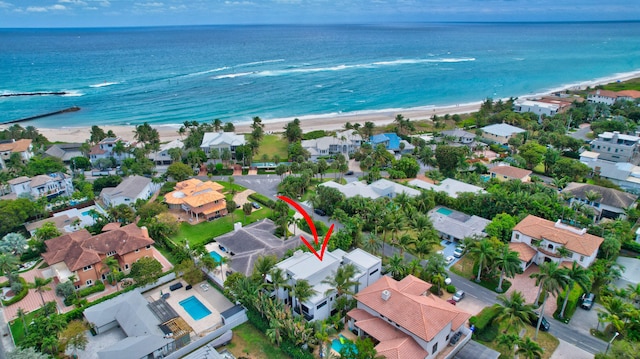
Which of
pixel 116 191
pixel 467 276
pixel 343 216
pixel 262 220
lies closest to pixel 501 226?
pixel 467 276

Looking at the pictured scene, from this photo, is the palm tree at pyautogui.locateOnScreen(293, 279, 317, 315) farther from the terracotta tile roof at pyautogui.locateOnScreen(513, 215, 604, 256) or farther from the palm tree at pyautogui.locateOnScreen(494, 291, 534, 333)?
the terracotta tile roof at pyautogui.locateOnScreen(513, 215, 604, 256)

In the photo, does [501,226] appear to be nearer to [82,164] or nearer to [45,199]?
[45,199]

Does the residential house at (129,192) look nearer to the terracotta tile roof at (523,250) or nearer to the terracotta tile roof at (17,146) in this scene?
the terracotta tile roof at (17,146)

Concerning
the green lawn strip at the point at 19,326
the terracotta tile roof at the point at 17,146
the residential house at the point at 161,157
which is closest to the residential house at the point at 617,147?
the residential house at the point at 161,157

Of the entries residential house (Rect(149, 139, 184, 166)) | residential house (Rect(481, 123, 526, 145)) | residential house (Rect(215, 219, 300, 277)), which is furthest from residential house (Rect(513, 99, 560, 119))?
residential house (Rect(149, 139, 184, 166))

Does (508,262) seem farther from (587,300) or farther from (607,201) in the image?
(607,201)
